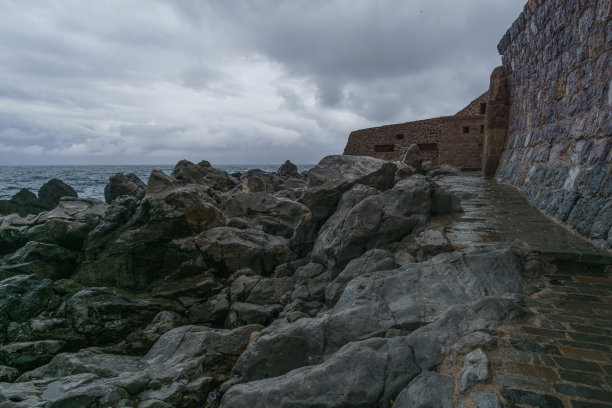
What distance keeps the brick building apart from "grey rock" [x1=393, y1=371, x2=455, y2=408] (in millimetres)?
16801

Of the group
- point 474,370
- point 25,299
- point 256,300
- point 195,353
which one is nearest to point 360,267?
point 256,300

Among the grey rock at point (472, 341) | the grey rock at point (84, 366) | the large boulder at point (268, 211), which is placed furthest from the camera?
the large boulder at point (268, 211)

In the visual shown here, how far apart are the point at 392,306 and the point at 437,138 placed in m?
19.6

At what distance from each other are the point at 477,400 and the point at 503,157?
10.3m

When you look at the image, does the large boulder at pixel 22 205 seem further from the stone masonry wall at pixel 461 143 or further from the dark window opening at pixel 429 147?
the dark window opening at pixel 429 147

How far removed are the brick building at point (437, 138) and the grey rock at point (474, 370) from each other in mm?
16622

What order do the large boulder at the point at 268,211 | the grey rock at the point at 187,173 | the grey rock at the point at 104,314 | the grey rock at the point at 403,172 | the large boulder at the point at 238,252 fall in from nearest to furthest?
1. the grey rock at the point at 104,314
2. the large boulder at the point at 238,252
3. the large boulder at the point at 268,211
4. the grey rock at the point at 403,172
5. the grey rock at the point at 187,173

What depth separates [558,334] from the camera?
8.96 ft

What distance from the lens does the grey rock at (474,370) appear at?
2.28m

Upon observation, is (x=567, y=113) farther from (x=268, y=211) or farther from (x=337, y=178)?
(x=268, y=211)

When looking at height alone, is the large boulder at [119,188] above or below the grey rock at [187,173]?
below

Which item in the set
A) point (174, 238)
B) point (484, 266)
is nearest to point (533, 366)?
point (484, 266)

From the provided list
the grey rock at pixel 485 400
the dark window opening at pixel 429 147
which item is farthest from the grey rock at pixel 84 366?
the dark window opening at pixel 429 147

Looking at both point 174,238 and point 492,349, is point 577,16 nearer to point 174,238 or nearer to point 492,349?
point 492,349
